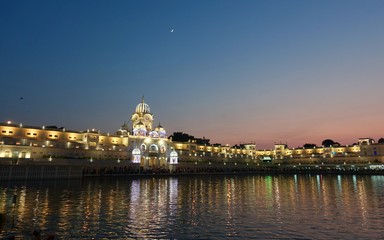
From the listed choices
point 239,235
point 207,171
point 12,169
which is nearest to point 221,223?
point 239,235

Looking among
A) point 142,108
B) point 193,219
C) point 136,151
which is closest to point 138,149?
point 136,151

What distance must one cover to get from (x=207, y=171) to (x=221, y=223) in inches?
3079

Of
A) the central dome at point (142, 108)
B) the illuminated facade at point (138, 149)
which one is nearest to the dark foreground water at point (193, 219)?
the illuminated facade at point (138, 149)

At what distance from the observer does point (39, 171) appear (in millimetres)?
50781

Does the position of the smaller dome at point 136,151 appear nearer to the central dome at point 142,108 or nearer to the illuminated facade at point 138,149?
the illuminated facade at point 138,149

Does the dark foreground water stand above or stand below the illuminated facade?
below

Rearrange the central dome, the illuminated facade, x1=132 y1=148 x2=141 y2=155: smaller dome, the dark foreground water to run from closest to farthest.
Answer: the dark foreground water
the illuminated facade
x1=132 y1=148 x2=141 y2=155: smaller dome
the central dome

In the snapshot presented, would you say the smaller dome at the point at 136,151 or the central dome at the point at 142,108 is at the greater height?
the central dome at the point at 142,108

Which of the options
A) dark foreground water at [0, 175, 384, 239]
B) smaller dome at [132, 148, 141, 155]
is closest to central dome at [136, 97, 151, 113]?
smaller dome at [132, 148, 141, 155]

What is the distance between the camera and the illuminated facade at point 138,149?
2697 inches

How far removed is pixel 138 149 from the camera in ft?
302

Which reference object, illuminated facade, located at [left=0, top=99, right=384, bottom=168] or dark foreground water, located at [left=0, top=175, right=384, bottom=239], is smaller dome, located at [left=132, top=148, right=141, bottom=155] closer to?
illuminated facade, located at [left=0, top=99, right=384, bottom=168]

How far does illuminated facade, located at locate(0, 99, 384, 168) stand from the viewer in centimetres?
6850

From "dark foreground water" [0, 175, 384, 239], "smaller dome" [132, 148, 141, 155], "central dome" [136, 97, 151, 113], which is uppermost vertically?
"central dome" [136, 97, 151, 113]
